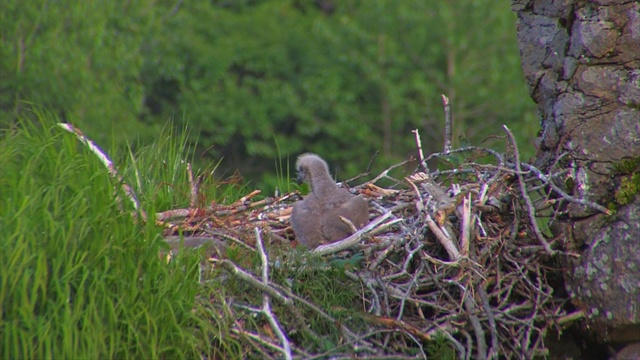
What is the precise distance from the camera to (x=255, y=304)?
5512mm

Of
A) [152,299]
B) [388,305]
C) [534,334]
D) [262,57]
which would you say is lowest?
[262,57]

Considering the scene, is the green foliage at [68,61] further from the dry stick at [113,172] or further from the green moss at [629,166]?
the green moss at [629,166]

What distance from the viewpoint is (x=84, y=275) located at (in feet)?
16.2

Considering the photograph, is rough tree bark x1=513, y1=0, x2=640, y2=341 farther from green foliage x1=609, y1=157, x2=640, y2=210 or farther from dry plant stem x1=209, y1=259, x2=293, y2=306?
dry plant stem x1=209, y1=259, x2=293, y2=306

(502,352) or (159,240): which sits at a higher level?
(159,240)

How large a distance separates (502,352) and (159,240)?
1887mm

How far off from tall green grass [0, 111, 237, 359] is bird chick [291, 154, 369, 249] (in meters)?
1.28

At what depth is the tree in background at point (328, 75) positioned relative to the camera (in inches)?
969

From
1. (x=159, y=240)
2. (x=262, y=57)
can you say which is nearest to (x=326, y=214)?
(x=159, y=240)

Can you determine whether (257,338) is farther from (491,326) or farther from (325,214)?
(325,214)

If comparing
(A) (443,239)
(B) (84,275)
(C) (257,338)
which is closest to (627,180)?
(A) (443,239)

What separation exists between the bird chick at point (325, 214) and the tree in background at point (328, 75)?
50.7ft

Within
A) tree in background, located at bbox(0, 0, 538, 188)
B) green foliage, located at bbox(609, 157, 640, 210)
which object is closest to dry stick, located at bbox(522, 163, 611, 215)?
green foliage, located at bbox(609, 157, 640, 210)

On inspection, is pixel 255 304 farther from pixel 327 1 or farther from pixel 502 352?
pixel 327 1
